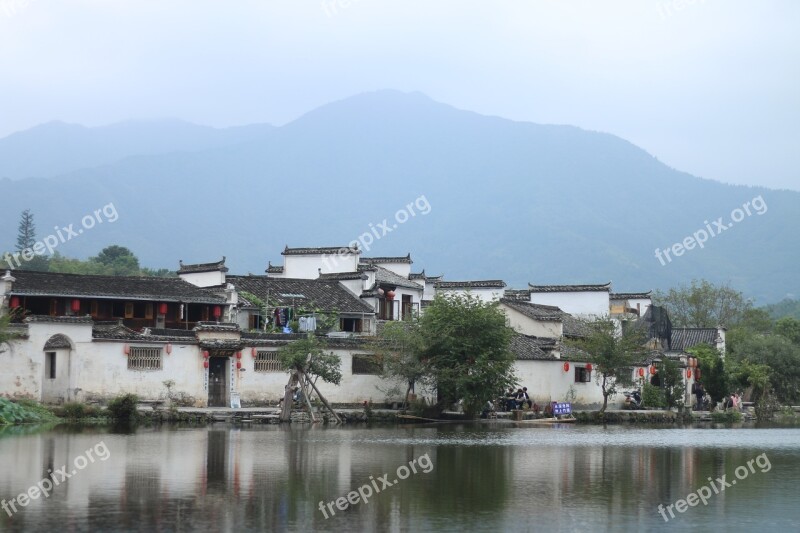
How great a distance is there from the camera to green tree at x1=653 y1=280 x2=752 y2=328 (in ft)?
285

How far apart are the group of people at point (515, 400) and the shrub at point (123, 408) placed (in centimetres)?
1656

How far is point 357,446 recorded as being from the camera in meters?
32.4

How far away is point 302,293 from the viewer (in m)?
53.9

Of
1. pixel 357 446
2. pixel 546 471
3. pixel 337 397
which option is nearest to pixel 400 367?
pixel 337 397

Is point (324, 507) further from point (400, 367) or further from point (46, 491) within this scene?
point (400, 367)

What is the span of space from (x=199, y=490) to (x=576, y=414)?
30.9m

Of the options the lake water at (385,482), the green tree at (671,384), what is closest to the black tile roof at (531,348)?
the green tree at (671,384)

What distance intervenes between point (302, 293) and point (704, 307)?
4343 centimetres

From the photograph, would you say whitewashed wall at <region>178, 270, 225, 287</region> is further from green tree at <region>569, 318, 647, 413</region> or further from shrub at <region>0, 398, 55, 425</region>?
green tree at <region>569, 318, 647, 413</region>

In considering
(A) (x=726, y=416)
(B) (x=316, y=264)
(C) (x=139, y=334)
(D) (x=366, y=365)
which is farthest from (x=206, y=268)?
(A) (x=726, y=416)

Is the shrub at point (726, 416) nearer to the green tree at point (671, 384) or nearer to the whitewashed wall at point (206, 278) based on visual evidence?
the green tree at point (671, 384)

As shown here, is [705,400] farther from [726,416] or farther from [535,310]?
[535,310]

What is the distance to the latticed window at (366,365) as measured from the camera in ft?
157

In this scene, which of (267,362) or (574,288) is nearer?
(267,362)
